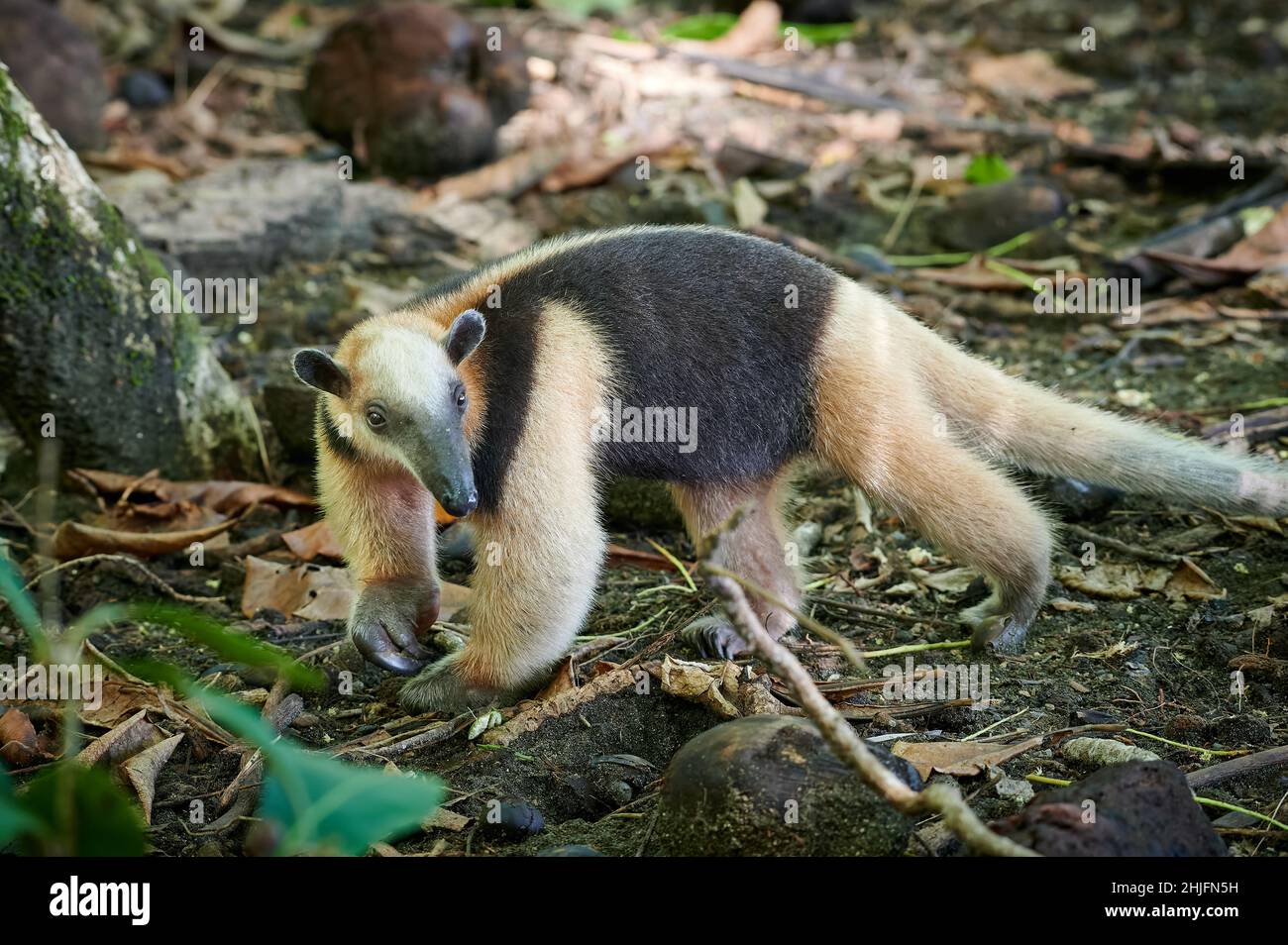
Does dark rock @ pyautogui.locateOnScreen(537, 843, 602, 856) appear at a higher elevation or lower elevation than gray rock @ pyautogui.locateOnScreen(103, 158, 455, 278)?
lower

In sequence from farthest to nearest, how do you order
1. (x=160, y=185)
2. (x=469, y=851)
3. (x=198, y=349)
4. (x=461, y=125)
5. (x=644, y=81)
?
(x=644, y=81), (x=461, y=125), (x=160, y=185), (x=198, y=349), (x=469, y=851)

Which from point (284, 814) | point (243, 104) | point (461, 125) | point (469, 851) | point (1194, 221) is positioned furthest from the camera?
point (243, 104)

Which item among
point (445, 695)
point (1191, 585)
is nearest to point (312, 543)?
point (445, 695)

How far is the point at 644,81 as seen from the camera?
12531mm

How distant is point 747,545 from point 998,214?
4724mm

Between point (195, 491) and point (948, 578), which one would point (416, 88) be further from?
point (948, 578)

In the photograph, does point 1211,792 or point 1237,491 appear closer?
point 1211,792

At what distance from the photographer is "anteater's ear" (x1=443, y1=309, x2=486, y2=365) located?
16.7 ft

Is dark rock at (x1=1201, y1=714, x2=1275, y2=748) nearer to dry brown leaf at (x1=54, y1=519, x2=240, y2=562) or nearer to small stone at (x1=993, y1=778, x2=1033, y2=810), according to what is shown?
small stone at (x1=993, y1=778, x2=1033, y2=810)

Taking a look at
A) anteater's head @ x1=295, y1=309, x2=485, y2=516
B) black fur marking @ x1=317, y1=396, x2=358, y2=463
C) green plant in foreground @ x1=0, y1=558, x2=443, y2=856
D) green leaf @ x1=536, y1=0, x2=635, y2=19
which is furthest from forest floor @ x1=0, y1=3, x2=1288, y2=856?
green plant in foreground @ x1=0, y1=558, x2=443, y2=856

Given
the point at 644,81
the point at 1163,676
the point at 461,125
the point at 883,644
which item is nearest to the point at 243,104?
the point at 461,125

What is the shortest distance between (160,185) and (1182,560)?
802cm

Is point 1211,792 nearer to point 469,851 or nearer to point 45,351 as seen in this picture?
point 469,851

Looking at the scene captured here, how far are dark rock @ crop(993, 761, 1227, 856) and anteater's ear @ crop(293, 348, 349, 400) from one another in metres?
3.00
